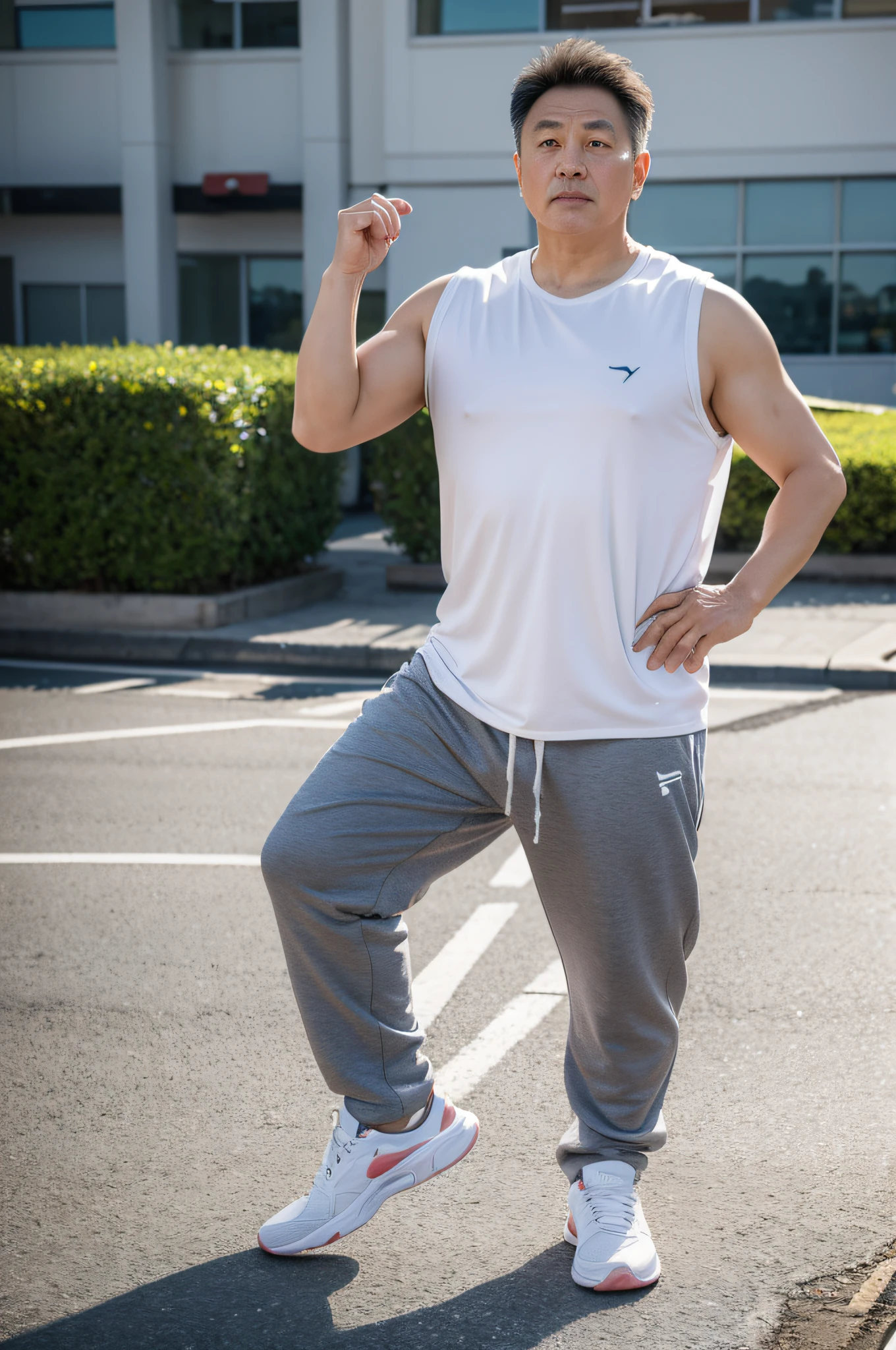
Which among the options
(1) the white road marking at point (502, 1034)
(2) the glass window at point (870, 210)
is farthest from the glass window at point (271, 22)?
(1) the white road marking at point (502, 1034)

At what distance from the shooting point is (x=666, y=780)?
2617 millimetres

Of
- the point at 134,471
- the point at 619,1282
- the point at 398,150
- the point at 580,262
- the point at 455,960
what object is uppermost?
the point at 398,150

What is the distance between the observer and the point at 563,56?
2615mm

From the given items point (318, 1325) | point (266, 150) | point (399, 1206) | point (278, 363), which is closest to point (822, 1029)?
point (399, 1206)

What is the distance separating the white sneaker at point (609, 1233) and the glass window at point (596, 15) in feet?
55.4

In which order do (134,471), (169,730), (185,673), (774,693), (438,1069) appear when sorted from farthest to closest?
(134,471), (185,673), (774,693), (169,730), (438,1069)

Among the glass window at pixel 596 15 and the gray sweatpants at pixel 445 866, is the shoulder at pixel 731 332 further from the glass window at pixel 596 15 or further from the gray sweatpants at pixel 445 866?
the glass window at pixel 596 15

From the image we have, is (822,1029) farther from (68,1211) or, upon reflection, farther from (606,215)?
(606,215)

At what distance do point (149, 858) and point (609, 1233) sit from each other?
2988 mm

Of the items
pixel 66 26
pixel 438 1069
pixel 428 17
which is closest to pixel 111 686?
pixel 438 1069

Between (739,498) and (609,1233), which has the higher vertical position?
(609,1233)

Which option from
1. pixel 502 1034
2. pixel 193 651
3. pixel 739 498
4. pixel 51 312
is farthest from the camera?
pixel 51 312

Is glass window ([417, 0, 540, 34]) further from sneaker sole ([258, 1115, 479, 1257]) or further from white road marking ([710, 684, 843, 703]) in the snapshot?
sneaker sole ([258, 1115, 479, 1257])

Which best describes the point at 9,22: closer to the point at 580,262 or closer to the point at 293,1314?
the point at 580,262
